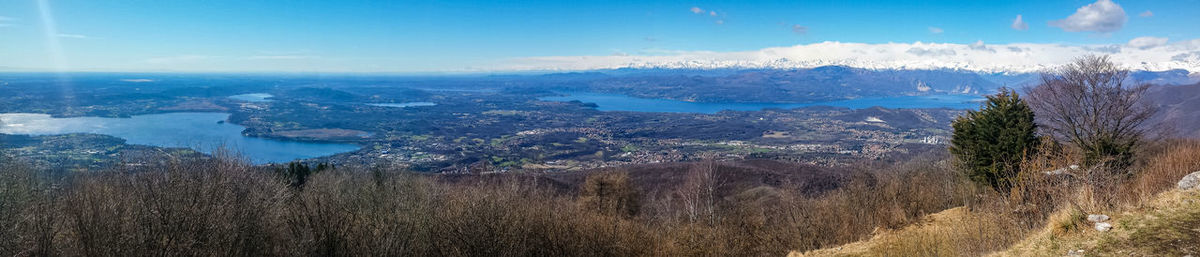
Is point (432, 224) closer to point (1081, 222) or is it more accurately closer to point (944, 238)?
point (944, 238)

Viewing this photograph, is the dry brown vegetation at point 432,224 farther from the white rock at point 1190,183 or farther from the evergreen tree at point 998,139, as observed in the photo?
Result: the evergreen tree at point 998,139

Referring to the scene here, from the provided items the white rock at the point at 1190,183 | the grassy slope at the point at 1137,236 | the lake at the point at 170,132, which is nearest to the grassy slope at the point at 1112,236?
the grassy slope at the point at 1137,236

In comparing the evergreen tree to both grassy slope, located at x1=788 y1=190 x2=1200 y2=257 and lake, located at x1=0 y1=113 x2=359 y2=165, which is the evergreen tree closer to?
grassy slope, located at x1=788 y1=190 x2=1200 y2=257

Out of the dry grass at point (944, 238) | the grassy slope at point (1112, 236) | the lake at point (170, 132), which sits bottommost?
the lake at point (170, 132)

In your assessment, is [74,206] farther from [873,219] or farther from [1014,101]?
[1014,101]

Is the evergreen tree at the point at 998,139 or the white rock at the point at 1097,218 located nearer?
the white rock at the point at 1097,218

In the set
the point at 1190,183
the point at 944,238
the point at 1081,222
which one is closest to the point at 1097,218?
the point at 1081,222
